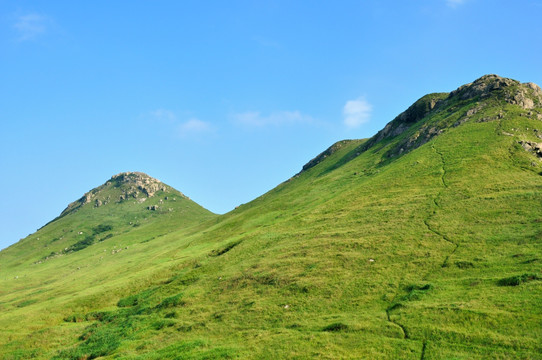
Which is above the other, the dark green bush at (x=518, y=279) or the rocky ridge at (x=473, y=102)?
the rocky ridge at (x=473, y=102)

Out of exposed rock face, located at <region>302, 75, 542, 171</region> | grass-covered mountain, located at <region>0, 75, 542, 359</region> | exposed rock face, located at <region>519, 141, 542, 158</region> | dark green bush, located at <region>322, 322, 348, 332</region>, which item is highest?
exposed rock face, located at <region>302, 75, 542, 171</region>

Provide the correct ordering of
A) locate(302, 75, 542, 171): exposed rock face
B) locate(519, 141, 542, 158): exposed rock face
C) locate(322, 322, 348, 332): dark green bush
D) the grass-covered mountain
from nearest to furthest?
1. the grass-covered mountain
2. locate(322, 322, 348, 332): dark green bush
3. locate(519, 141, 542, 158): exposed rock face
4. locate(302, 75, 542, 171): exposed rock face

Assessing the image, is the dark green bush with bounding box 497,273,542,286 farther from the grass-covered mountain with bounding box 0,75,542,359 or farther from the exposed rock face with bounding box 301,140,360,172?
the exposed rock face with bounding box 301,140,360,172

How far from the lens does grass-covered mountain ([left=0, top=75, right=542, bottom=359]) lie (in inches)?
1093

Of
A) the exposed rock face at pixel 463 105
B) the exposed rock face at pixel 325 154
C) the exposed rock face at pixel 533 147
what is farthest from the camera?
the exposed rock face at pixel 325 154

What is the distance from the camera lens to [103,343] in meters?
42.6

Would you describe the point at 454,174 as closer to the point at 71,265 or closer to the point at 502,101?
the point at 502,101

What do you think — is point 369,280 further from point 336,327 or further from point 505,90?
point 505,90

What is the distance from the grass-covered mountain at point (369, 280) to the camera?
27766 mm

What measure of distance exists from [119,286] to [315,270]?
43032 mm

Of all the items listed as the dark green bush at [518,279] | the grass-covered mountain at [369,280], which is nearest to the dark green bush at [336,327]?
the grass-covered mountain at [369,280]

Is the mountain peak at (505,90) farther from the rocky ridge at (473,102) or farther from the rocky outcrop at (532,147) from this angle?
the rocky outcrop at (532,147)

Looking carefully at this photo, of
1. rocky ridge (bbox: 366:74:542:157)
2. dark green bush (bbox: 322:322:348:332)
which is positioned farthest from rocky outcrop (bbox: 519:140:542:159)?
dark green bush (bbox: 322:322:348:332)

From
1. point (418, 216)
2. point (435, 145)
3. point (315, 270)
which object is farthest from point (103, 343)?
point (435, 145)
